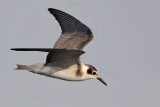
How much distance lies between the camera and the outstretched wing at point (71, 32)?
59.6 ft

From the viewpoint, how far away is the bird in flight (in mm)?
15648

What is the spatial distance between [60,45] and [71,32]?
1228 millimetres

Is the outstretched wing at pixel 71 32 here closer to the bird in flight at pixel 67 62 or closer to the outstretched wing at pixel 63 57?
the bird in flight at pixel 67 62

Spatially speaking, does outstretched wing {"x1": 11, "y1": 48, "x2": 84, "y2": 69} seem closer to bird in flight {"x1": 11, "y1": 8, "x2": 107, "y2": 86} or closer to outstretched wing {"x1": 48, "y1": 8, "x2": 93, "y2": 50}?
bird in flight {"x1": 11, "y1": 8, "x2": 107, "y2": 86}

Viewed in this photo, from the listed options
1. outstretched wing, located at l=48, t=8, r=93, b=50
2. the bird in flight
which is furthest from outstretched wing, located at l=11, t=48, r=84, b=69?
outstretched wing, located at l=48, t=8, r=93, b=50

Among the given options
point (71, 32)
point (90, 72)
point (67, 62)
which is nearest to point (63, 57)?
point (67, 62)

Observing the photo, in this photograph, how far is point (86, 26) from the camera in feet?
64.3

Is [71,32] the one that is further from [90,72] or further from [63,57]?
[63,57]

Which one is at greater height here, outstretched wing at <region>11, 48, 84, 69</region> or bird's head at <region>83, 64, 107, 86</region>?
outstretched wing at <region>11, 48, 84, 69</region>

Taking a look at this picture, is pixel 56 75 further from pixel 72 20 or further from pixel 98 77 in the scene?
pixel 72 20

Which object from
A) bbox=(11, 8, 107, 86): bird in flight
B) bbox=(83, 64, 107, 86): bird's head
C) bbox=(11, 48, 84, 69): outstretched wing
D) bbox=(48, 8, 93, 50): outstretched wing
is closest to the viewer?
bbox=(11, 48, 84, 69): outstretched wing

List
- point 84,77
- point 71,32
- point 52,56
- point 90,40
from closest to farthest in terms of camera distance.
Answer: point 52,56 < point 84,77 < point 90,40 < point 71,32

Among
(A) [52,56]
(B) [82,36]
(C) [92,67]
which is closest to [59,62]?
(A) [52,56]

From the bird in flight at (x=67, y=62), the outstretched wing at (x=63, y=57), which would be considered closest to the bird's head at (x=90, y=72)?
the bird in flight at (x=67, y=62)
